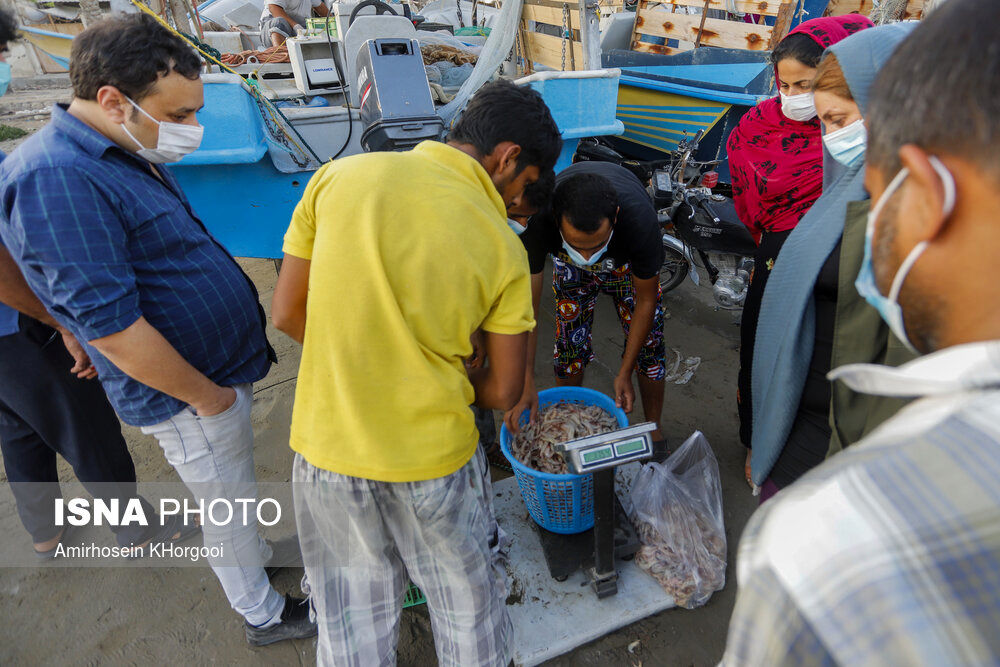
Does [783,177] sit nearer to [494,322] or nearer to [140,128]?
[494,322]

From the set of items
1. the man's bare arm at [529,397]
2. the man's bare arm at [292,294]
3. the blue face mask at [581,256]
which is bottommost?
the man's bare arm at [529,397]

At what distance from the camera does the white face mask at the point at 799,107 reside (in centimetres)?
204

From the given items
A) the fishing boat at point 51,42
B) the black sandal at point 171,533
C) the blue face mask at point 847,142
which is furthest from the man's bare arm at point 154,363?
the fishing boat at point 51,42

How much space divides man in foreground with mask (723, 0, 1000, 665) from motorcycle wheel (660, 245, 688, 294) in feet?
11.7

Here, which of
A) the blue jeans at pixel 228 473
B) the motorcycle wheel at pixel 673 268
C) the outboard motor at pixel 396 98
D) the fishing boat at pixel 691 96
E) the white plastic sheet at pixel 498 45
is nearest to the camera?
the blue jeans at pixel 228 473

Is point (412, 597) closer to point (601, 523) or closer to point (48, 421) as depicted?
point (601, 523)

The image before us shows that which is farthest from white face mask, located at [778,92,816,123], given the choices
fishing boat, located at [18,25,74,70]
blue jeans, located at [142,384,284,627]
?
fishing boat, located at [18,25,74,70]

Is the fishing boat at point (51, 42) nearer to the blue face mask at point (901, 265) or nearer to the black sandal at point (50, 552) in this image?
the black sandal at point (50, 552)

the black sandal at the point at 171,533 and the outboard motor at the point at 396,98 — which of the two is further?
the outboard motor at the point at 396,98

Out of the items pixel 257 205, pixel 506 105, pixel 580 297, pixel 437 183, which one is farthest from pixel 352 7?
pixel 437 183

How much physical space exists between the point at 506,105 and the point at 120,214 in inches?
40.7

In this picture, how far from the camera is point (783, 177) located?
216cm

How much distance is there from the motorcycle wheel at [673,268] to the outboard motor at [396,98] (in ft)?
6.80

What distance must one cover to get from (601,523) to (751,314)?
1115mm
